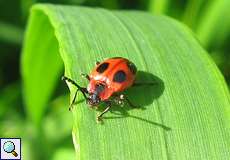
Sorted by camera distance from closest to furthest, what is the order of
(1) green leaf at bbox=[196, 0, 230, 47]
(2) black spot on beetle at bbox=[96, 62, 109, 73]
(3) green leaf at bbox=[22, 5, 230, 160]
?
(3) green leaf at bbox=[22, 5, 230, 160] < (2) black spot on beetle at bbox=[96, 62, 109, 73] < (1) green leaf at bbox=[196, 0, 230, 47]

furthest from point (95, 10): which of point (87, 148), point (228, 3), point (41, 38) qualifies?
point (228, 3)

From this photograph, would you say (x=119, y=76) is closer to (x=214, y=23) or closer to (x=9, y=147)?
(x=9, y=147)

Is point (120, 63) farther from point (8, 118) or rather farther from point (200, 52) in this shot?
point (8, 118)

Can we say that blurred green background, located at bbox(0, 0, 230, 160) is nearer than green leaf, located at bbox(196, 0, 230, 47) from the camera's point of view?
Yes

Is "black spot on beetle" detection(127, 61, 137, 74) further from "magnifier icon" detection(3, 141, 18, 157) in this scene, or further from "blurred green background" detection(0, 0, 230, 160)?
"blurred green background" detection(0, 0, 230, 160)

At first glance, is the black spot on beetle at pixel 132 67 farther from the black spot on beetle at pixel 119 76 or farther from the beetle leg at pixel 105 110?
the beetle leg at pixel 105 110

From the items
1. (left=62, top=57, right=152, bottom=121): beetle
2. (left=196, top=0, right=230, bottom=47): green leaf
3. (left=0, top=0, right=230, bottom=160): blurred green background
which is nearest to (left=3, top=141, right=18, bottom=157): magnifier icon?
(left=62, top=57, right=152, bottom=121): beetle

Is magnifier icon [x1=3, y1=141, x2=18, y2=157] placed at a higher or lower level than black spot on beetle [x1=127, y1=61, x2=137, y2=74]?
lower
